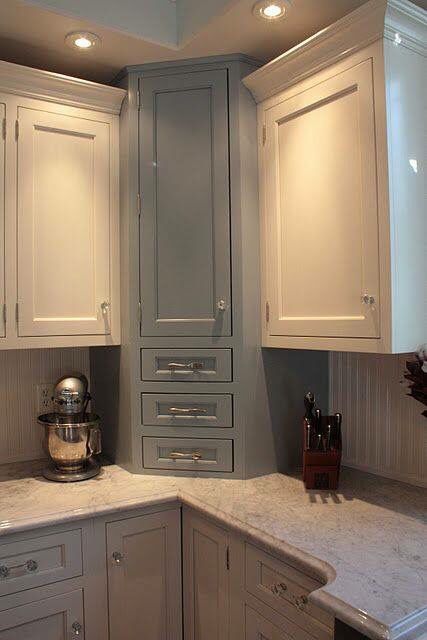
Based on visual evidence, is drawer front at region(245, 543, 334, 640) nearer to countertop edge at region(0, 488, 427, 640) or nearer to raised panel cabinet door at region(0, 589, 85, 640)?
countertop edge at region(0, 488, 427, 640)

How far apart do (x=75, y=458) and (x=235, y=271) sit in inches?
34.8

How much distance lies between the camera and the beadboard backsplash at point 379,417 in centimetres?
190

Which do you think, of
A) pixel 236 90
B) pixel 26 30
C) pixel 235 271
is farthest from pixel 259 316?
pixel 26 30

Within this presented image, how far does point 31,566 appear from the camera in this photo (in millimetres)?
1618

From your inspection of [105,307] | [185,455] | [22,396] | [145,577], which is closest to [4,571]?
[145,577]

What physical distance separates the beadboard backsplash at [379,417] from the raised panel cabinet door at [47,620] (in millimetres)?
1100

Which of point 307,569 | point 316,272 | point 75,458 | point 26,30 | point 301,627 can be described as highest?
point 26,30

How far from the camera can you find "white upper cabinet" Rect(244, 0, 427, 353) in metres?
1.57

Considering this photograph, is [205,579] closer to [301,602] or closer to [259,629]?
[259,629]

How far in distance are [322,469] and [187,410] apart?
1.70 ft

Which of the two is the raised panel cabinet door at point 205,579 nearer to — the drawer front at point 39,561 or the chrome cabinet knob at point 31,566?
the drawer front at point 39,561

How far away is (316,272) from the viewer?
1.79 metres

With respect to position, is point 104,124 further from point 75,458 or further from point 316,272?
point 75,458

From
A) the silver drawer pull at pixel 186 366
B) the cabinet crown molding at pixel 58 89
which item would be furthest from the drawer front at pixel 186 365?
the cabinet crown molding at pixel 58 89
